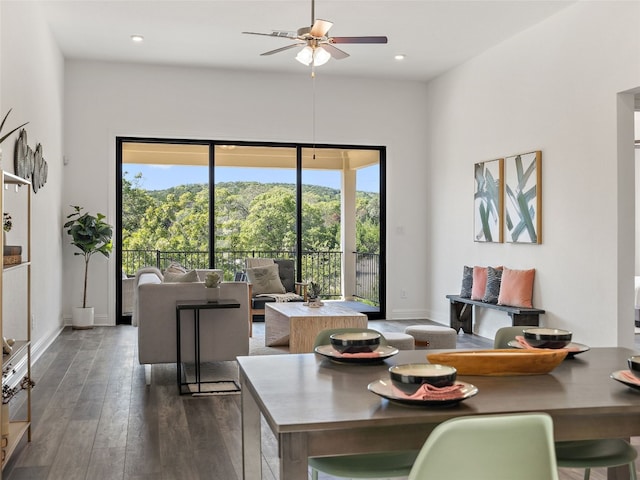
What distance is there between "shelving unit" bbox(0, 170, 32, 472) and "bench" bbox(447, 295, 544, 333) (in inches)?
178

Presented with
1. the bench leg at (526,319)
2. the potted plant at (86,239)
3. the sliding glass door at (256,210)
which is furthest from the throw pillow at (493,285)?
the potted plant at (86,239)

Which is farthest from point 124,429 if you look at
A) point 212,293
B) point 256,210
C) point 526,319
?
point 256,210

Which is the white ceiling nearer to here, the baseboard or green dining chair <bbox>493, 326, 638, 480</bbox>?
the baseboard

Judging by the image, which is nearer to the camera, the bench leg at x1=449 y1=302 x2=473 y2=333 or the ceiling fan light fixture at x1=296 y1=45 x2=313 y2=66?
the ceiling fan light fixture at x1=296 y1=45 x2=313 y2=66

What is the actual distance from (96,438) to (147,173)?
5.40 m

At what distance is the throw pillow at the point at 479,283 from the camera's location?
7.43m

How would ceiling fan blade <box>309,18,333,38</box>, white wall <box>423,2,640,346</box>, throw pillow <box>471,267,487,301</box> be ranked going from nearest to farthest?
1. ceiling fan blade <box>309,18,333,38</box>
2. white wall <box>423,2,640,346</box>
3. throw pillow <box>471,267,487,301</box>

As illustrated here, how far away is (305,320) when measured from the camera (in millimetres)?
5934

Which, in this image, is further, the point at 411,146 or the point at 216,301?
the point at 411,146

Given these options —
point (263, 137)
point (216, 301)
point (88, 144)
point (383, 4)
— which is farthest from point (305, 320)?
point (88, 144)

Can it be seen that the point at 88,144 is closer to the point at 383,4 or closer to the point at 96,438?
the point at 383,4

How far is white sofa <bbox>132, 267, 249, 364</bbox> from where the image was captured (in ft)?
17.0

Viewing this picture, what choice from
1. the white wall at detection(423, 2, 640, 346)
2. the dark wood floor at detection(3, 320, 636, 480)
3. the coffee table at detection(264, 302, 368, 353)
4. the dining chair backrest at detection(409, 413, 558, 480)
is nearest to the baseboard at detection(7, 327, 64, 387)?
the dark wood floor at detection(3, 320, 636, 480)

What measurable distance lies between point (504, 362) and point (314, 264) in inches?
288
